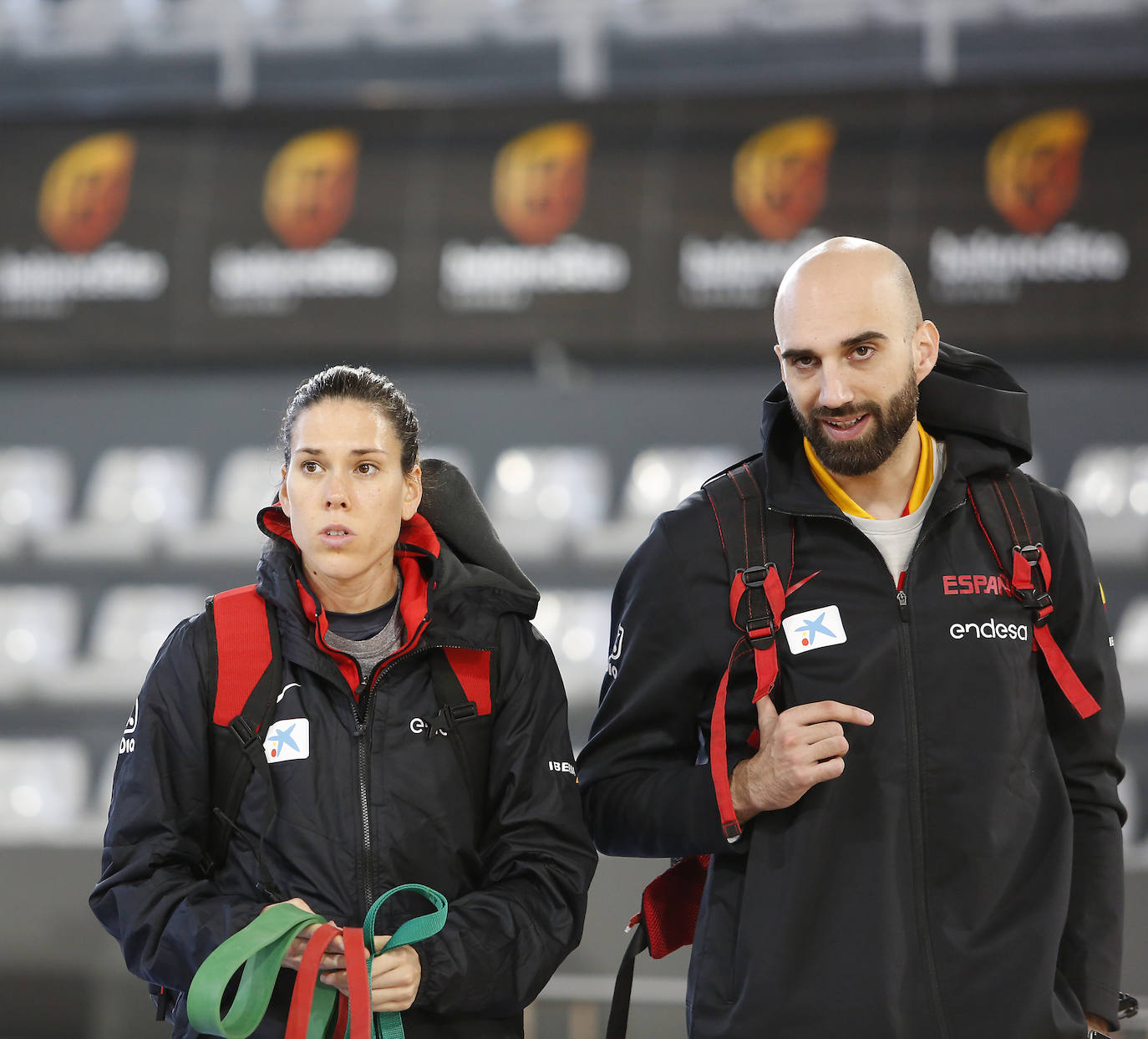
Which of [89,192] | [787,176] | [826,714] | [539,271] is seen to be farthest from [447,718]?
[89,192]

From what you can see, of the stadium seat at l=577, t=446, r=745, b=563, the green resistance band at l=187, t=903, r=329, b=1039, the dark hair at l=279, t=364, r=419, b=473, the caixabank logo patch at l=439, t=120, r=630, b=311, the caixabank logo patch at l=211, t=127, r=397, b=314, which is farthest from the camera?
the caixabank logo patch at l=211, t=127, r=397, b=314

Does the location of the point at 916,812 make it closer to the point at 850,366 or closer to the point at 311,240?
the point at 850,366

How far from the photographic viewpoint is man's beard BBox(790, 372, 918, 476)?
73.5 inches

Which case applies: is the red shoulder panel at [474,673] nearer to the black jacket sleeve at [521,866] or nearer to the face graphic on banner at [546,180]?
the black jacket sleeve at [521,866]

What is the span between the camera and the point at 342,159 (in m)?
5.28

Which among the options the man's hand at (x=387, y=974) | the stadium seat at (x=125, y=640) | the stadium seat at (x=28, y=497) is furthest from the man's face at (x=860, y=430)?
the stadium seat at (x=28, y=497)

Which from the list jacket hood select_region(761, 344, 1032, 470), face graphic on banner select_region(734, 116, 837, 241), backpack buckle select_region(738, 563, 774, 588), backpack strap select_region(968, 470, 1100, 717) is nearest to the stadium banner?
face graphic on banner select_region(734, 116, 837, 241)

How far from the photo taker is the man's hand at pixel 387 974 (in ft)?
5.53

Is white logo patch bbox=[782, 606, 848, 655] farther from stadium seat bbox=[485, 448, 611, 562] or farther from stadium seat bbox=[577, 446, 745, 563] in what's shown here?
stadium seat bbox=[485, 448, 611, 562]

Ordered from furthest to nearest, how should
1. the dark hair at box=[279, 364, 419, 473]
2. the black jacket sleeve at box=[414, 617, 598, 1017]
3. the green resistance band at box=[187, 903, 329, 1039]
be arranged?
the dark hair at box=[279, 364, 419, 473] < the black jacket sleeve at box=[414, 617, 598, 1017] < the green resistance band at box=[187, 903, 329, 1039]

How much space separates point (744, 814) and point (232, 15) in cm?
529

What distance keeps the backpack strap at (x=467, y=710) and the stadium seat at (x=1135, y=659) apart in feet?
10.6

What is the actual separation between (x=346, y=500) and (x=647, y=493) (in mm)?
3230

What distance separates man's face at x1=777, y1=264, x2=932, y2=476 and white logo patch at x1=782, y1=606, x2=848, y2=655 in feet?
0.66
